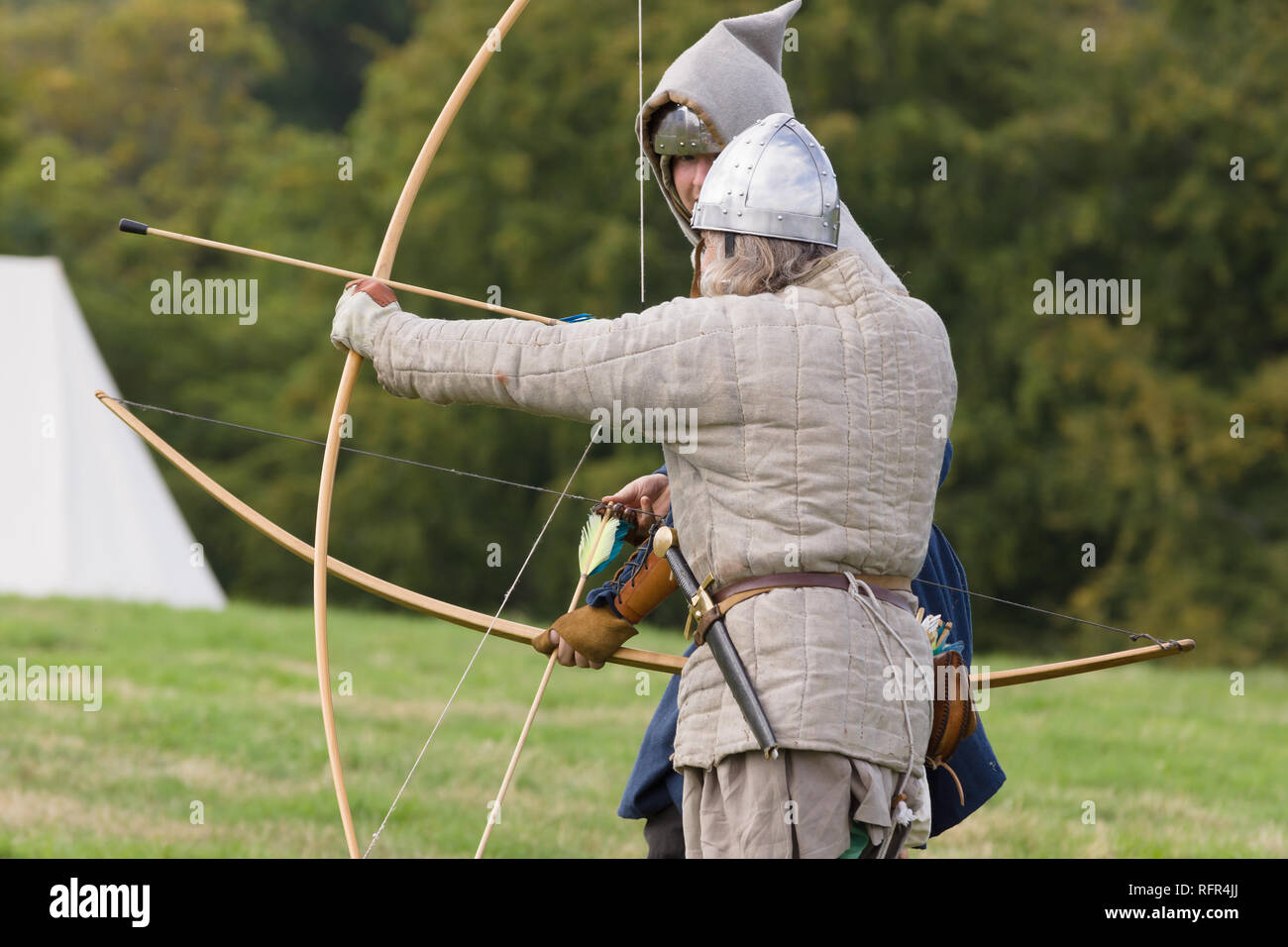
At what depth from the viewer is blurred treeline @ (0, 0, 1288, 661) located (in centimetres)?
1305

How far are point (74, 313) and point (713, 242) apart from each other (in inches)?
359

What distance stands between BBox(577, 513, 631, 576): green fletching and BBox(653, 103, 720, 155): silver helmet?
871 millimetres

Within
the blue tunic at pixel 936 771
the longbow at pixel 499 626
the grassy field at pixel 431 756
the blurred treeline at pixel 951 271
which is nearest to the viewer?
the longbow at pixel 499 626

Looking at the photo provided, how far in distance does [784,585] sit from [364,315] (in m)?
0.77

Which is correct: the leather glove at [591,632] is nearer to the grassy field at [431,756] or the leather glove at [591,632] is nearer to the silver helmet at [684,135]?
the silver helmet at [684,135]

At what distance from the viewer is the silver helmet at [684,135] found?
11.2ft

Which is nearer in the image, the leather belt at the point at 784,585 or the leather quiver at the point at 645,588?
the leather belt at the point at 784,585

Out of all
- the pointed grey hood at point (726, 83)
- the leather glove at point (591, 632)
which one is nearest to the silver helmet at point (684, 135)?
the pointed grey hood at point (726, 83)

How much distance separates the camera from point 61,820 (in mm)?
4664

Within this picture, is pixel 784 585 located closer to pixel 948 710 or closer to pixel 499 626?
pixel 948 710

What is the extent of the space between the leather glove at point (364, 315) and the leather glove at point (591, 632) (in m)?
0.55

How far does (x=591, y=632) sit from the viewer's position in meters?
2.81

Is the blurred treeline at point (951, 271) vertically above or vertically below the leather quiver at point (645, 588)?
above
